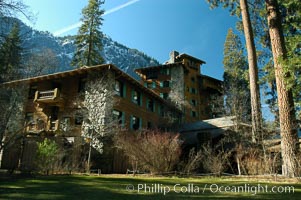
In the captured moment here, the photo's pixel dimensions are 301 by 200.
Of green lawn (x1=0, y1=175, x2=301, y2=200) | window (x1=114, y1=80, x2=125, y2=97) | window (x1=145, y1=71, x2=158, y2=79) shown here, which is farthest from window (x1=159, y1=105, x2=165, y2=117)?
green lawn (x1=0, y1=175, x2=301, y2=200)

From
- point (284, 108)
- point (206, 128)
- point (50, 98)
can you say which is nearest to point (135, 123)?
point (206, 128)

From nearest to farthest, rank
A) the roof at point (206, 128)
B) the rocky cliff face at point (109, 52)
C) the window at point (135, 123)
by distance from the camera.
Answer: the roof at point (206, 128)
the window at point (135, 123)
the rocky cliff face at point (109, 52)

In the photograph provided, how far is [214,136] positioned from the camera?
21406mm

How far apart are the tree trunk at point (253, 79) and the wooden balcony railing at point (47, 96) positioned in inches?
580

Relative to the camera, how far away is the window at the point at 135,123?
2260cm

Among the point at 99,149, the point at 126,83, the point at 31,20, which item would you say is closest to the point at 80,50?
the point at 126,83

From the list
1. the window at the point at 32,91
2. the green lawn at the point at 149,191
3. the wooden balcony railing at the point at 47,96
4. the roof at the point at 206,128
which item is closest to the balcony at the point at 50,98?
the wooden balcony railing at the point at 47,96

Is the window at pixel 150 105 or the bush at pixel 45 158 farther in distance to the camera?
the window at pixel 150 105

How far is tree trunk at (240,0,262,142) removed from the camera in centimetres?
1345

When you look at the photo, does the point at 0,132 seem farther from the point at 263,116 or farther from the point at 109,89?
the point at 263,116

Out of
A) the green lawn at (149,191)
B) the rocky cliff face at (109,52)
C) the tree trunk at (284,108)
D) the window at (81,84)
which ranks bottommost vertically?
the green lawn at (149,191)

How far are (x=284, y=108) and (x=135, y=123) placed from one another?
48.9ft

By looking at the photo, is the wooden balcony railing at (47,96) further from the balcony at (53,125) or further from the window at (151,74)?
the window at (151,74)

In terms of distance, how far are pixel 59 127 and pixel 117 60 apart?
12800 centimetres
